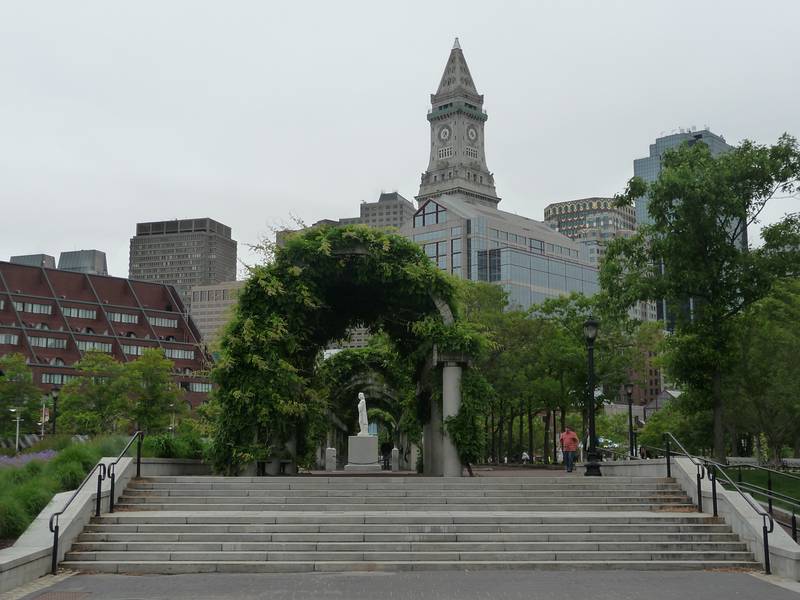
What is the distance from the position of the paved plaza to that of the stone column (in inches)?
402

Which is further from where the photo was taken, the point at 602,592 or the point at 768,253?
the point at 768,253

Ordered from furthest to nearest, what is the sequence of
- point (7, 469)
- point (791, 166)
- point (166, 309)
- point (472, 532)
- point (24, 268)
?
point (166, 309)
point (24, 268)
point (791, 166)
point (7, 469)
point (472, 532)

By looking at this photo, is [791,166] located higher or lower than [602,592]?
higher

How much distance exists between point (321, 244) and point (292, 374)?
3.84 metres

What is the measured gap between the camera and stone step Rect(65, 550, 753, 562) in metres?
13.6

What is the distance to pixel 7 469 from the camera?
17.7 m

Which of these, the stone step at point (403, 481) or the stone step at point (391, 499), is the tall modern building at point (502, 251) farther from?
the stone step at point (391, 499)

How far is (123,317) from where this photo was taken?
112750 millimetres

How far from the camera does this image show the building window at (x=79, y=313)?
106812 mm

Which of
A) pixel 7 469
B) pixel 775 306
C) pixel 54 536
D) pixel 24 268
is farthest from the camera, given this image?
pixel 24 268

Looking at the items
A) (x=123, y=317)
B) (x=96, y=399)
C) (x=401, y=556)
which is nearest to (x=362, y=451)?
(x=401, y=556)

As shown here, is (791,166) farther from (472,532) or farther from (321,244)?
(472,532)

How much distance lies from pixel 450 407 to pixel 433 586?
462 inches

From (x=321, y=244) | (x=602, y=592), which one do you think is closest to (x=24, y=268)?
(x=321, y=244)
